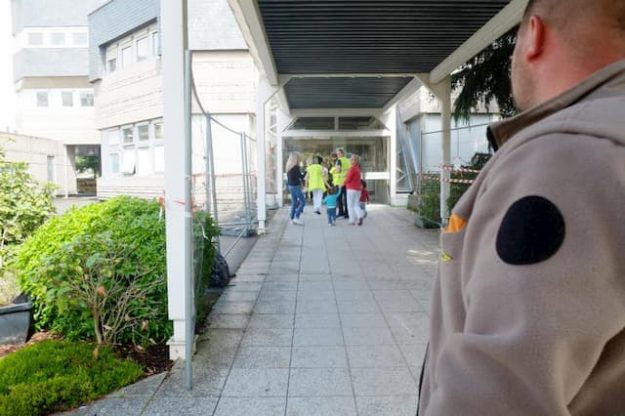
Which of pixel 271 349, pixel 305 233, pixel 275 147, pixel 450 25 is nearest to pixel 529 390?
pixel 271 349

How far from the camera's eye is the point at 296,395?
355 cm

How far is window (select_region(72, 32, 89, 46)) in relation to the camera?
32.4 metres

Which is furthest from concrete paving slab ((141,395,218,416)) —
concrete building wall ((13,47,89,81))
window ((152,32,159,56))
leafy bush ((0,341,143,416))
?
concrete building wall ((13,47,89,81))

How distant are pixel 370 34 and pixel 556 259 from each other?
7.71 m

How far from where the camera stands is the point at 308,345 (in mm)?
4508

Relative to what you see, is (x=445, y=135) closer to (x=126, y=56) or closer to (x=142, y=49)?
(x=142, y=49)

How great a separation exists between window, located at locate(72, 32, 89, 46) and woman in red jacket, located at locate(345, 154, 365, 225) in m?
25.9

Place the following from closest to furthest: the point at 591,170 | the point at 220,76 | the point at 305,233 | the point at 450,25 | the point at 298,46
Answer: the point at 591,170
the point at 450,25
the point at 298,46
the point at 305,233
the point at 220,76

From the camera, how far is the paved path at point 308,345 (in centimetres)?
345

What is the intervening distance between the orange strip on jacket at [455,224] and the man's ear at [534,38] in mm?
311

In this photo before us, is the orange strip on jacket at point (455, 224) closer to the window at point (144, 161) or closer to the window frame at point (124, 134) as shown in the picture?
the window at point (144, 161)

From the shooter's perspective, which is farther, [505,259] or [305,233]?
[305,233]

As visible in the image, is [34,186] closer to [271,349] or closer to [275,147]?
[271,349]

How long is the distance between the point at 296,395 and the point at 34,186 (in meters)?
4.54
